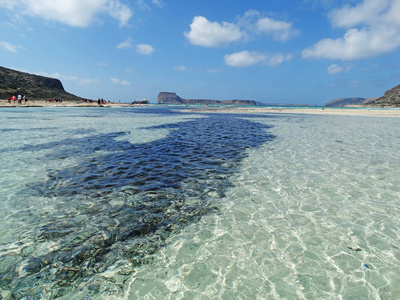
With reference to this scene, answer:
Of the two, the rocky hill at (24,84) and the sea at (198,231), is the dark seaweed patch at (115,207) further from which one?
the rocky hill at (24,84)

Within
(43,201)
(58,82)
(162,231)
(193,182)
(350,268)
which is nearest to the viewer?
(350,268)

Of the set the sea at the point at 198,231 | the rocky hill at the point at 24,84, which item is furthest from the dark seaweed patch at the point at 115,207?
the rocky hill at the point at 24,84

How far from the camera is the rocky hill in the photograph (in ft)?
297

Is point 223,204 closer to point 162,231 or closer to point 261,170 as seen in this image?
point 162,231

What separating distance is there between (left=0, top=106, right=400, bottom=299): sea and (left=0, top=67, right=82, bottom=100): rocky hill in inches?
4072

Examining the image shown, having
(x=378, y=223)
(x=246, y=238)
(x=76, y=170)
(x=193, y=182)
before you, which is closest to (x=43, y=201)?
(x=76, y=170)

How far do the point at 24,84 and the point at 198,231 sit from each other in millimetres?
140572

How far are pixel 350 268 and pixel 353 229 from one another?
1718 mm

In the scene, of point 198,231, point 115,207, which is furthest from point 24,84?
point 198,231

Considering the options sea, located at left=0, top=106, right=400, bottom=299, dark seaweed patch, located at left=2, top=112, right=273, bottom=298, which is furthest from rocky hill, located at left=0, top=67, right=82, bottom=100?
sea, located at left=0, top=106, right=400, bottom=299

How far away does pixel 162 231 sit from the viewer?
555 cm

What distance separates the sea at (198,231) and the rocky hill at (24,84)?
103 metres

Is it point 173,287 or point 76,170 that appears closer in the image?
point 173,287

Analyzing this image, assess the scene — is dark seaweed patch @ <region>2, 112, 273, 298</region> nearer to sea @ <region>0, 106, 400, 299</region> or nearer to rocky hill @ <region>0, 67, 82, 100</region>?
sea @ <region>0, 106, 400, 299</region>
